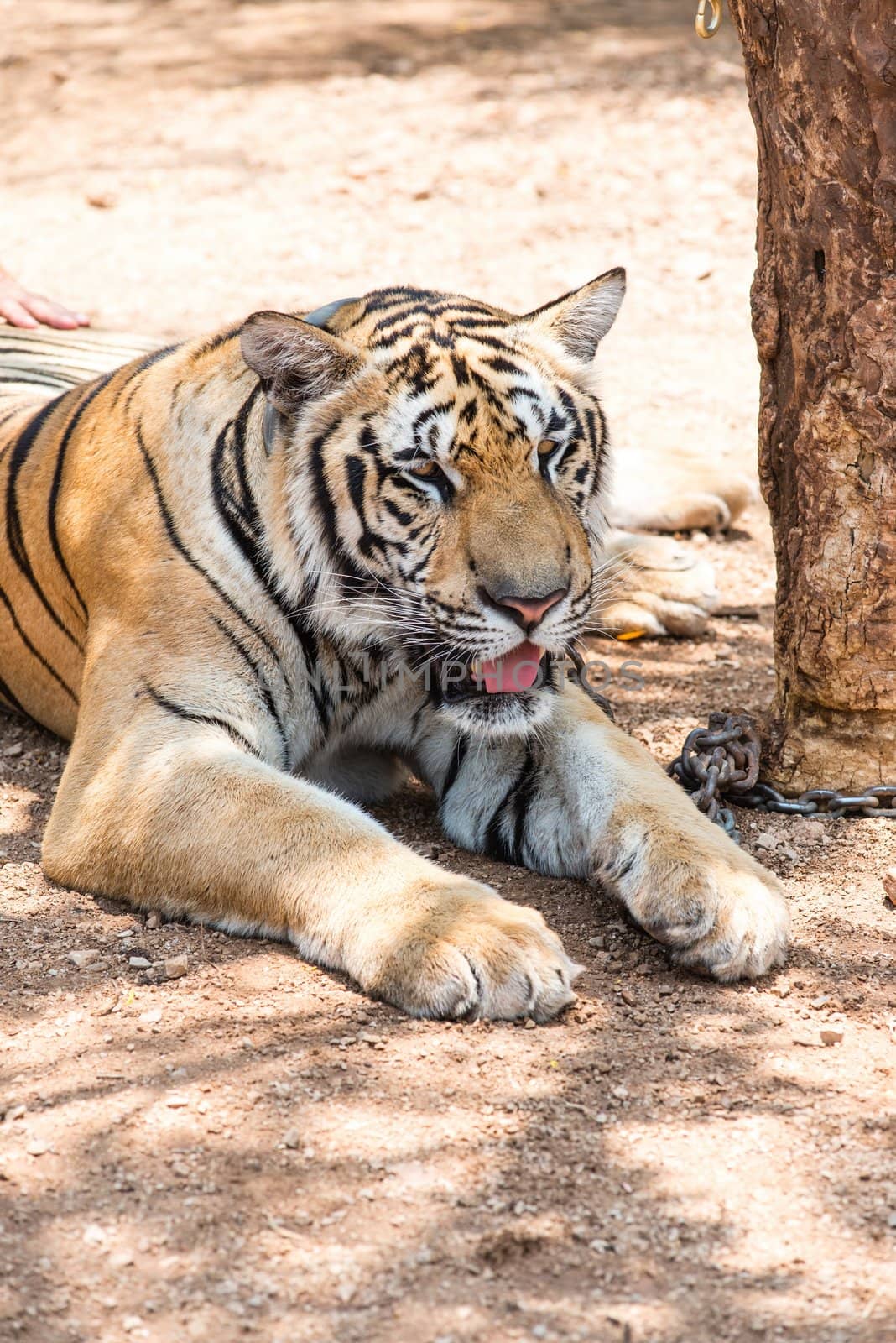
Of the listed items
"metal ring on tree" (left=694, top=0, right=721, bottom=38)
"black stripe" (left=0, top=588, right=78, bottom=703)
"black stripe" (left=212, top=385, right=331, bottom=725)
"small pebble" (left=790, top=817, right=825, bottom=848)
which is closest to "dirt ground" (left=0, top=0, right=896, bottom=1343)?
"small pebble" (left=790, top=817, right=825, bottom=848)

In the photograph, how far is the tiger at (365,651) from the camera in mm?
2336

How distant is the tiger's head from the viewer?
2.45 metres

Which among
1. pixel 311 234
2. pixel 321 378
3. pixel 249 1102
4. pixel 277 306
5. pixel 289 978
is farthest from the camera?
pixel 311 234

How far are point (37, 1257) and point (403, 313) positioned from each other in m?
1.72

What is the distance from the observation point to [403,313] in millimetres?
2742

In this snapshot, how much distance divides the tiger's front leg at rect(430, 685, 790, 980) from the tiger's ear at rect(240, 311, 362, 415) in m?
0.74

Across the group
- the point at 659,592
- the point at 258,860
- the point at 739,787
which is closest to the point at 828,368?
the point at 739,787

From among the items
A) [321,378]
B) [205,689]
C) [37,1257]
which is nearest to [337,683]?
[205,689]

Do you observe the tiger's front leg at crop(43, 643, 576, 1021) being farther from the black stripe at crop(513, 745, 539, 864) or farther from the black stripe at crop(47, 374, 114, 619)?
the black stripe at crop(513, 745, 539, 864)

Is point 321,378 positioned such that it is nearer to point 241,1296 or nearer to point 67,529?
point 67,529

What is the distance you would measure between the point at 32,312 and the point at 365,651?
2322 mm

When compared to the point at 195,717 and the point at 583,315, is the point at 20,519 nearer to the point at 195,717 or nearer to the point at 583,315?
the point at 195,717

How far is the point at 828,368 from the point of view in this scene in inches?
100

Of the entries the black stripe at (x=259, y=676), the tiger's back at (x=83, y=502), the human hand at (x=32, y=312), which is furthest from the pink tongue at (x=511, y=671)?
the human hand at (x=32, y=312)
